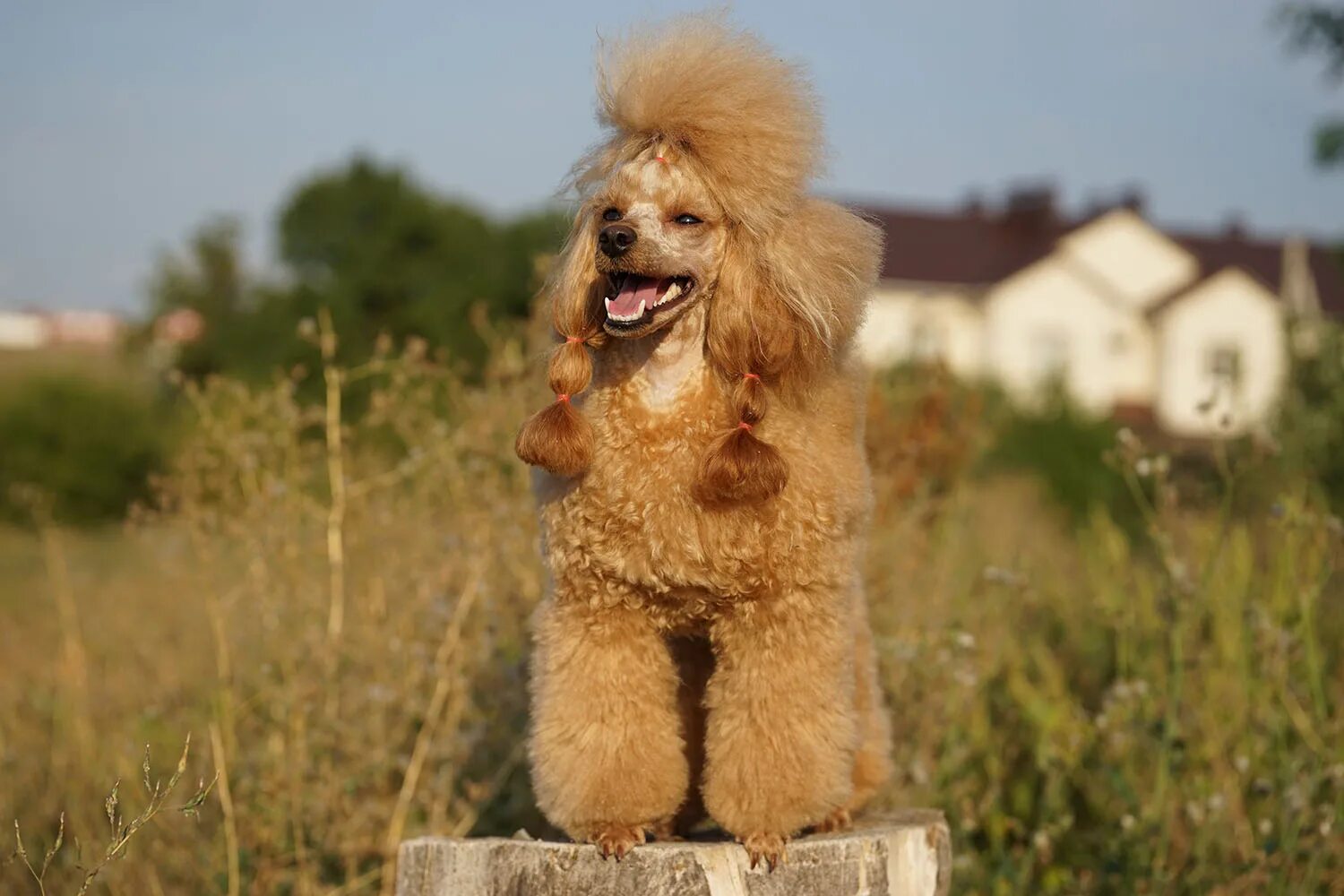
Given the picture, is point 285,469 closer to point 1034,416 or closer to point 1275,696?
point 1275,696

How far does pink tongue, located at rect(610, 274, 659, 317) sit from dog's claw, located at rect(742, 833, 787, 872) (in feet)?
4.01

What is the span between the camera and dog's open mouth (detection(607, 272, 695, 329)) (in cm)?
285

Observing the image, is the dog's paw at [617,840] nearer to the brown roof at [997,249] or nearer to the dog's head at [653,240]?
the dog's head at [653,240]

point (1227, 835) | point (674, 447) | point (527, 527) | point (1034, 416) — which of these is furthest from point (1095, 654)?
point (1034, 416)

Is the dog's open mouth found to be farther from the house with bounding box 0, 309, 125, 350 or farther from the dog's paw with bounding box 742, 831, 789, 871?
the house with bounding box 0, 309, 125, 350

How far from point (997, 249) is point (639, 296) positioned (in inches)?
1186

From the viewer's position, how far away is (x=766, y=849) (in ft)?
10.0

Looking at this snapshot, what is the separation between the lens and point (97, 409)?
14.8 meters

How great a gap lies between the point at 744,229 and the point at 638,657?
101 cm


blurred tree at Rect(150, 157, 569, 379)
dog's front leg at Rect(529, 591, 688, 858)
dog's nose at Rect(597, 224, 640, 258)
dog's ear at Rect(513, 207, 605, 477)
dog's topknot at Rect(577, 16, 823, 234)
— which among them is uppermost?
blurred tree at Rect(150, 157, 569, 379)

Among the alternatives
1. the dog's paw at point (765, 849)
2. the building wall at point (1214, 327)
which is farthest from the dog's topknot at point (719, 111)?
the building wall at point (1214, 327)

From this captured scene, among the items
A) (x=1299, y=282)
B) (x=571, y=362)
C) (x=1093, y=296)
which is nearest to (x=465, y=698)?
(x=571, y=362)

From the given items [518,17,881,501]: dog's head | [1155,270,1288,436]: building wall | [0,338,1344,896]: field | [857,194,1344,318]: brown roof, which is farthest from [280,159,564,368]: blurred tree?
[1155,270,1288,436]: building wall

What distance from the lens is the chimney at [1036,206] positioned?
105 feet
